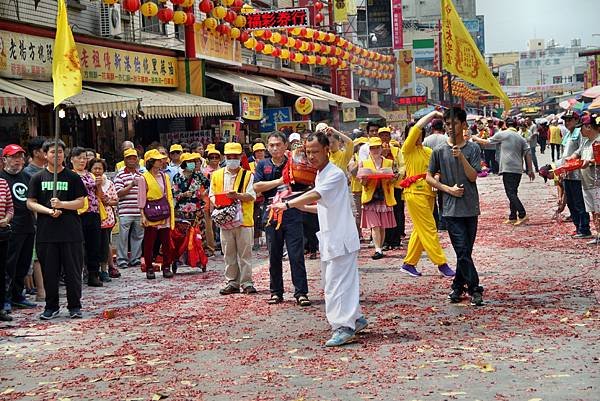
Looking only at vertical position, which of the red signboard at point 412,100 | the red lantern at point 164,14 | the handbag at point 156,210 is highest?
the red lantern at point 164,14

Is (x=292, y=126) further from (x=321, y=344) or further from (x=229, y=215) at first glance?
(x=321, y=344)

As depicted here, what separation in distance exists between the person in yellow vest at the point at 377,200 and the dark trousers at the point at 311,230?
0.81 metres

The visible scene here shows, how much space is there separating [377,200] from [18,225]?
5538 millimetres

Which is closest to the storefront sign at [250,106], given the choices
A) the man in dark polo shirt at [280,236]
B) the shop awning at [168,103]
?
the shop awning at [168,103]

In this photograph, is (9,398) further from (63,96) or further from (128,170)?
(128,170)

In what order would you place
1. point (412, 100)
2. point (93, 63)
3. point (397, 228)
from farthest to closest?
1. point (412, 100)
2. point (93, 63)
3. point (397, 228)

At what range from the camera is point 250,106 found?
28.7 m

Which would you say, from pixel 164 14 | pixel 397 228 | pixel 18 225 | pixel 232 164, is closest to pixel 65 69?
pixel 18 225

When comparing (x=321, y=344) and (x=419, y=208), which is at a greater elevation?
(x=419, y=208)

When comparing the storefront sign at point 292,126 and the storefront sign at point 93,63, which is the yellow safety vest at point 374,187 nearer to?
the storefront sign at point 93,63

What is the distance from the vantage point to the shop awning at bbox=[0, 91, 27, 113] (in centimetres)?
1612

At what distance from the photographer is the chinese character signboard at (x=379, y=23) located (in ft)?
159

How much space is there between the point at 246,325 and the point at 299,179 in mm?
1880

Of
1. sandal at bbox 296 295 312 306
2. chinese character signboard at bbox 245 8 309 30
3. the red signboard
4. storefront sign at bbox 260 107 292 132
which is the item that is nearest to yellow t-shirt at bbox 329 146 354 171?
sandal at bbox 296 295 312 306
